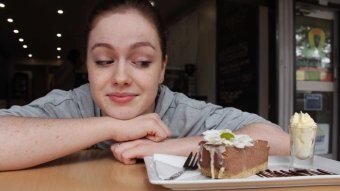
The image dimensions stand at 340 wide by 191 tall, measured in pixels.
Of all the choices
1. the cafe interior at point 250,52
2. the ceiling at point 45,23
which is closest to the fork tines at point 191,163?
the cafe interior at point 250,52

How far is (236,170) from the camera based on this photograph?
89 cm

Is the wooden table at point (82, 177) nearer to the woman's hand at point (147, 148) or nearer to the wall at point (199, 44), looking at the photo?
the woman's hand at point (147, 148)

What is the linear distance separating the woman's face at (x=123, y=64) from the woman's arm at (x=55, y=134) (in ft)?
0.24

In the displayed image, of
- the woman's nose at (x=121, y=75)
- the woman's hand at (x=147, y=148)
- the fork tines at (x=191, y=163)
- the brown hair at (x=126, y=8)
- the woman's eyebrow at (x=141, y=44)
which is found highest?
the brown hair at (x=126, y=8)

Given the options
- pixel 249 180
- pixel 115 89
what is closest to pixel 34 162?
pixel 115 89

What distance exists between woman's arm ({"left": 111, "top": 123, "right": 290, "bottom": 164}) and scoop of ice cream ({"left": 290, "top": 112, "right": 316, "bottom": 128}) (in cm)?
16

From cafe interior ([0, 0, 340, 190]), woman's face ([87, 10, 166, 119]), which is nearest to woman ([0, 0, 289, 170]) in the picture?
woman's face ([87, 10, 166, 119])

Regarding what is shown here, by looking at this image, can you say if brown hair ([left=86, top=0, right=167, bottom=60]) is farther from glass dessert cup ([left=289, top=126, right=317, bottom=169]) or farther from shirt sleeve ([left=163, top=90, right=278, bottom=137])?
glass dessert cup ([left=289, top=126, right=317, bottom=169])

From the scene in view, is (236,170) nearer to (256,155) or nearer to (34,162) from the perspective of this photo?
(256,155)

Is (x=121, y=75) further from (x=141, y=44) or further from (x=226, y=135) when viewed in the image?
(x=226, y=135)

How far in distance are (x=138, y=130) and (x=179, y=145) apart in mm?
133

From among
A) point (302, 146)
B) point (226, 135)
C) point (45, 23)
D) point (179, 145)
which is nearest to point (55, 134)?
point (179, 145)

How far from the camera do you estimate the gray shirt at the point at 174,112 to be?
140cm

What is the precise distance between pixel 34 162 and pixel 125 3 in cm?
65
